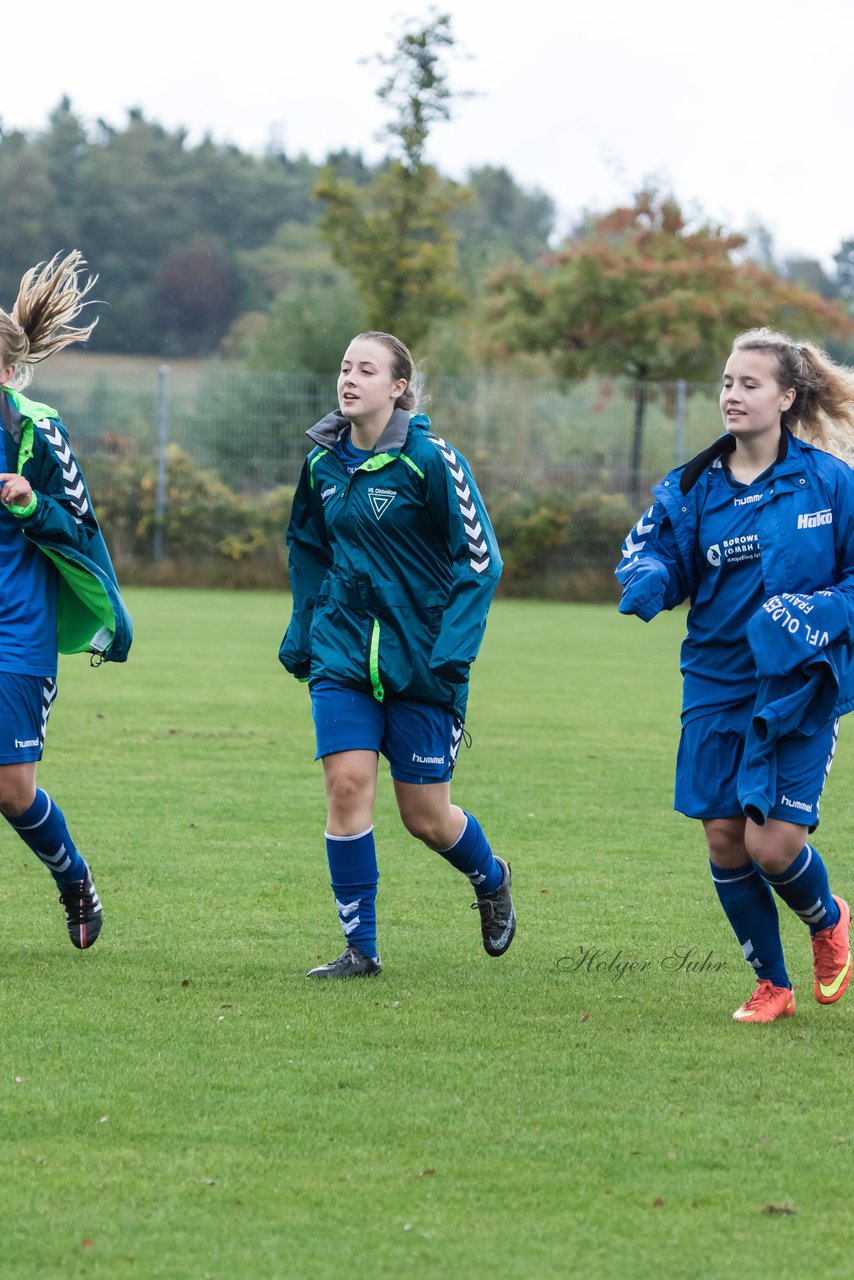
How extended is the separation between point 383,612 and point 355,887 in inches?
36.7

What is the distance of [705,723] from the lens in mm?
5418

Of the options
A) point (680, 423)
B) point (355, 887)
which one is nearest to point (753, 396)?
point (355, 887)

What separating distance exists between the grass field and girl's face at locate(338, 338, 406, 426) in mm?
1903

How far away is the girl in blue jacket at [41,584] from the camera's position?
600 centimetres

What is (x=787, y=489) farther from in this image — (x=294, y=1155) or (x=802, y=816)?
(x=294, y=1155)

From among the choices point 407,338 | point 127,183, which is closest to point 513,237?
point 127,183

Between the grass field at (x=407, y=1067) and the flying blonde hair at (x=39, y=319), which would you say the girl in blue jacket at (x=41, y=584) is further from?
the grass field at (x=407, y=1067)

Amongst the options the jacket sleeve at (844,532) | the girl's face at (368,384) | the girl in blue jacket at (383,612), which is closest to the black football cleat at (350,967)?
the girl in blue jacket at (383,612)

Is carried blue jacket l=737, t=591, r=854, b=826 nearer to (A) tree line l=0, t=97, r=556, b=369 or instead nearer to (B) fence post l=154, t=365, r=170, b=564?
(B) fence post l=154, t=365, r=170, b=564

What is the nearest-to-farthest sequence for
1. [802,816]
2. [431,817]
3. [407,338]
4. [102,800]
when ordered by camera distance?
1. [802,816]
2. [431,817]
3. [102,800]
4. [407,338]

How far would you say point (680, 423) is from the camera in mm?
29938

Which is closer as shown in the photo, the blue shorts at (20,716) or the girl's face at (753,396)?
the girl's face at (753,396)

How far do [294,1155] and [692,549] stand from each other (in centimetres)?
227
